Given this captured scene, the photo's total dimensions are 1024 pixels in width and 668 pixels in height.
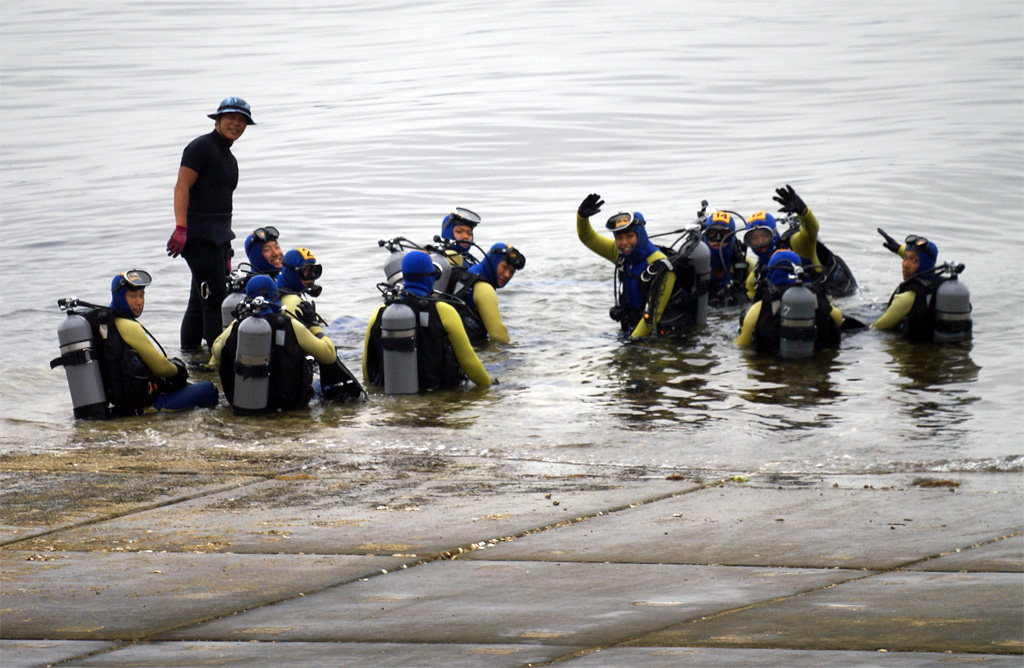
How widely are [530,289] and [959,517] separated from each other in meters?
9.49

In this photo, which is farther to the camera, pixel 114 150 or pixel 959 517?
pixel 114 150

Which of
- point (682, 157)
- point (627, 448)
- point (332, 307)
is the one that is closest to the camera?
point (627, 448)

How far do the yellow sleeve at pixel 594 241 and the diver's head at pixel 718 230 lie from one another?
124 cm

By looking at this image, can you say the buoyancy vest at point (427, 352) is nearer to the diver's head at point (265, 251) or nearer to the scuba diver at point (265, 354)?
the scuba diver at point (265, 354)

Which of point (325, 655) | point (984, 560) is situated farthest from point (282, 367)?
point (984, 560)

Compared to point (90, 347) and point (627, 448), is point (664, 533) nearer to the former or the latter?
point (627, 448)

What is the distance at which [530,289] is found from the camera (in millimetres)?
14398

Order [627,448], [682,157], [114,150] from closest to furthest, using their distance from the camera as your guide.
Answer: [627,448] < [682,157] < [114,150]

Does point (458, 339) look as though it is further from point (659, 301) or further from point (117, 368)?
point (659, 301)

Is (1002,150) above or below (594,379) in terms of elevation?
above

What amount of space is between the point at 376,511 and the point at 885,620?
97.3 inches

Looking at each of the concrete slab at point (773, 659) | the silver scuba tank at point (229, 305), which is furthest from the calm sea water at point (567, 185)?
the concrete slab at point (773, 659)

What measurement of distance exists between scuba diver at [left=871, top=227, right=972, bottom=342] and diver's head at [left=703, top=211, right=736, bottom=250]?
74.9 inches

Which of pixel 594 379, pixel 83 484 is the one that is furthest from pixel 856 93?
pixel 83 484
